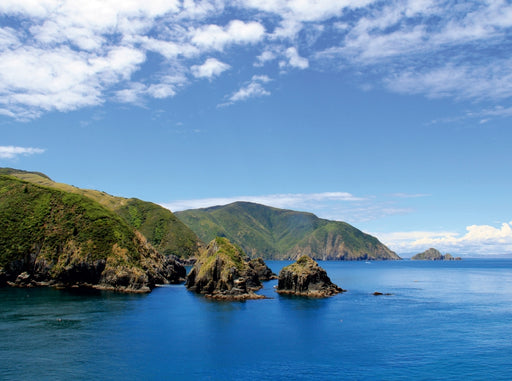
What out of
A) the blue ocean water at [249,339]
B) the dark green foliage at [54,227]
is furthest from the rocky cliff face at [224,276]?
the dark green foliage at [54,227]

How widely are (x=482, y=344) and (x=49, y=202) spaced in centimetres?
18404

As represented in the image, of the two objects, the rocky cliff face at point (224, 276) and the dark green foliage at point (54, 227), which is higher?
the dark green foliage at point (54, 227)

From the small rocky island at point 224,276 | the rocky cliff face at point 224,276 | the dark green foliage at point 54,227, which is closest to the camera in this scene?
the small rocky island at point 224,276

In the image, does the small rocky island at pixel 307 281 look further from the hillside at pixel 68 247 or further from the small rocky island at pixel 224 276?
the hillside at pixel 68 247

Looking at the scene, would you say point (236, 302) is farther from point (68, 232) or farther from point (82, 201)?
point (82, 201)

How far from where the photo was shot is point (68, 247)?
157375 millimetres

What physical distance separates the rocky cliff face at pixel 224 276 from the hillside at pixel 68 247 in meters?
23.5

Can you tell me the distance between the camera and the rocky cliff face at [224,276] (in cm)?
13350

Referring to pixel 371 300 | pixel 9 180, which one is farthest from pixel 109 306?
pixel 9 180

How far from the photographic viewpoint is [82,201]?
7387 inches

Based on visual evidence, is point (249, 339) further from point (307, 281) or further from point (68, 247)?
point (68, 247)

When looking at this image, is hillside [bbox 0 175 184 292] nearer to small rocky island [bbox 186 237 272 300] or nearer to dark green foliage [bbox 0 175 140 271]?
dark green foliage [bbox 0 175 140 271]

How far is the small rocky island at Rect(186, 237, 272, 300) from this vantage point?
13338 cm

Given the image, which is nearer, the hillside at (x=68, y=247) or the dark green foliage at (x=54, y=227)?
the hillside at (x=68, y=247)
